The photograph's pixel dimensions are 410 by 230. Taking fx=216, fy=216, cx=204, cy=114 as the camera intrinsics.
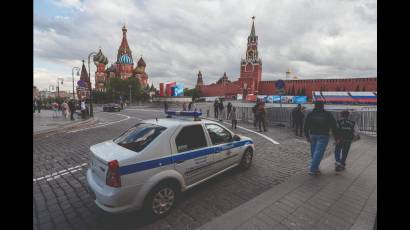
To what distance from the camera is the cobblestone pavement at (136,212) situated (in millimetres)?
3484

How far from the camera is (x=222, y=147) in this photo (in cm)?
494

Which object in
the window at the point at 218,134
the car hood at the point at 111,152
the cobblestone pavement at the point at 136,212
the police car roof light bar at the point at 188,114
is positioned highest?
the police car roof light bar at the point at 188,114

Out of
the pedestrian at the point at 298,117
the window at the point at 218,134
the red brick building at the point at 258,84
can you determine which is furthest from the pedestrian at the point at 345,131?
the red brick building at the point at 258,84

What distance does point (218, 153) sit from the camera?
480cm

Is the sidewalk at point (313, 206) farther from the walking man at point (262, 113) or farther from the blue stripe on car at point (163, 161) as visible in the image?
the walking man at point (262, 113)

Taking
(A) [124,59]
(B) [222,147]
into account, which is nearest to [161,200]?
(B) [222,147]

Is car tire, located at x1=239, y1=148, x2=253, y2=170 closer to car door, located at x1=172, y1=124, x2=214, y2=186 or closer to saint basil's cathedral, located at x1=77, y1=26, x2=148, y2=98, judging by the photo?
car door, located at x1=172, y1=124, x2=214, y2=186

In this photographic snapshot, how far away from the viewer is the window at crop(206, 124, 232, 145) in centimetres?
484

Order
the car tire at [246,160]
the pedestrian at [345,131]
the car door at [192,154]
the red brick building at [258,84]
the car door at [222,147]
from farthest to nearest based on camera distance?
the red brick building at [258,84] → the car tire at [246,160] → the pedestrian at [345,131] → the car door at [222,147] → the car door at [192,154]

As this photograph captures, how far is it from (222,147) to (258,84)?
92116 mm

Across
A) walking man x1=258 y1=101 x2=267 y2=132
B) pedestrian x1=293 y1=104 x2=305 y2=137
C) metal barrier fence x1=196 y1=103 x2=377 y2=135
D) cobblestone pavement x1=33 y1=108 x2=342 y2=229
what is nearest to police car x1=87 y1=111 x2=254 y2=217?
cobblestone pavement x1=33 y1=108 x2=342 y2=229

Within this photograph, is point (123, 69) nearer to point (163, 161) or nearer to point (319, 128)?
point (319, 128)

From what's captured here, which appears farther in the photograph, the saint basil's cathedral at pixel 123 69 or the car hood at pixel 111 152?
the saint basil's cathedral at pixel 123 69
